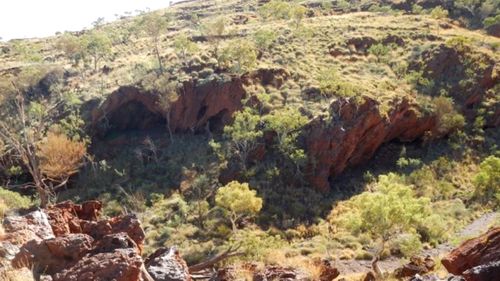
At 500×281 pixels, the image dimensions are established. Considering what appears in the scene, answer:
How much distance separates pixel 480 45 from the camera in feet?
170

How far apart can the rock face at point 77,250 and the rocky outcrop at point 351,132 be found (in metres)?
27.8

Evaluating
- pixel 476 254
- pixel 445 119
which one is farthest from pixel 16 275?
pixel 445 119

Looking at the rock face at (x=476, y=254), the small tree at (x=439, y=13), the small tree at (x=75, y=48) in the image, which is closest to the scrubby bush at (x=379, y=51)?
the small tree at (x=439, y=13)

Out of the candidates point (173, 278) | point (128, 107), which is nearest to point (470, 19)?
point (128, 107)

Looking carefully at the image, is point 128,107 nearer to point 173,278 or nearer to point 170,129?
point 170,129

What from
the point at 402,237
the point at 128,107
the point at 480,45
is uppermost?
the point at 480,45

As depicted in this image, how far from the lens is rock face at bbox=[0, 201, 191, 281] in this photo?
884 centimetres

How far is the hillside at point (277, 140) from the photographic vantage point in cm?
3131

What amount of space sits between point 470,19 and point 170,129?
1855 inches

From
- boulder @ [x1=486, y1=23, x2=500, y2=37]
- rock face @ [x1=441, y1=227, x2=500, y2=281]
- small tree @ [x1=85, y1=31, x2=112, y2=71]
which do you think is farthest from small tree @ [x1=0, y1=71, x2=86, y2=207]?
boulder @ [x1=486, y1=23, x2=500, y2=37]

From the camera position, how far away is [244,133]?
3809cm

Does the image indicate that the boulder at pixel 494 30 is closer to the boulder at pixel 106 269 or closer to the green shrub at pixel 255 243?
the green shrub at pixel 255 243

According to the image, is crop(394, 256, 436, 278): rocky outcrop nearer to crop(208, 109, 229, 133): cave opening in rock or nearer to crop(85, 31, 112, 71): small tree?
crop(208, 109, 229, 133): cave opening in rock

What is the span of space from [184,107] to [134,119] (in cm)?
611
